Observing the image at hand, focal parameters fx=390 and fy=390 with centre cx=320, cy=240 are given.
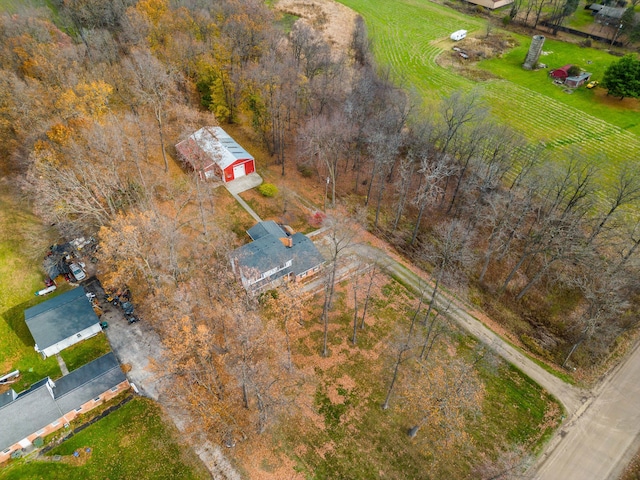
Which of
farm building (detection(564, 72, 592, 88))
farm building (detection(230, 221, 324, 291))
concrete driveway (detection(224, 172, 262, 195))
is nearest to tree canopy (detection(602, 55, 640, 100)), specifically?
farm building (detection(564, 72, 592, 88))

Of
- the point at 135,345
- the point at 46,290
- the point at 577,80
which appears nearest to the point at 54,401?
the point at 135,345

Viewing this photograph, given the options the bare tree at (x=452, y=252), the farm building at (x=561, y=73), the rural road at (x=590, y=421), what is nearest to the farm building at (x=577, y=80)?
the farm building at (x=561, y=73)

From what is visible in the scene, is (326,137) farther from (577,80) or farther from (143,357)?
(577,80)

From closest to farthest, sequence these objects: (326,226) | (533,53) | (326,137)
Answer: (326,226) → (326,137) → (533,53)

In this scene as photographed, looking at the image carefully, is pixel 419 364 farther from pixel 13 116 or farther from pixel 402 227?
pixel 13 116

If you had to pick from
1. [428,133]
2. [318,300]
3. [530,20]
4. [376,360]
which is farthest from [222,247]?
[530,20]

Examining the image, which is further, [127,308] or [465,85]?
[465,85]

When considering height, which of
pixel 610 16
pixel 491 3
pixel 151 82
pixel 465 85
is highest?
pixel 491 3
